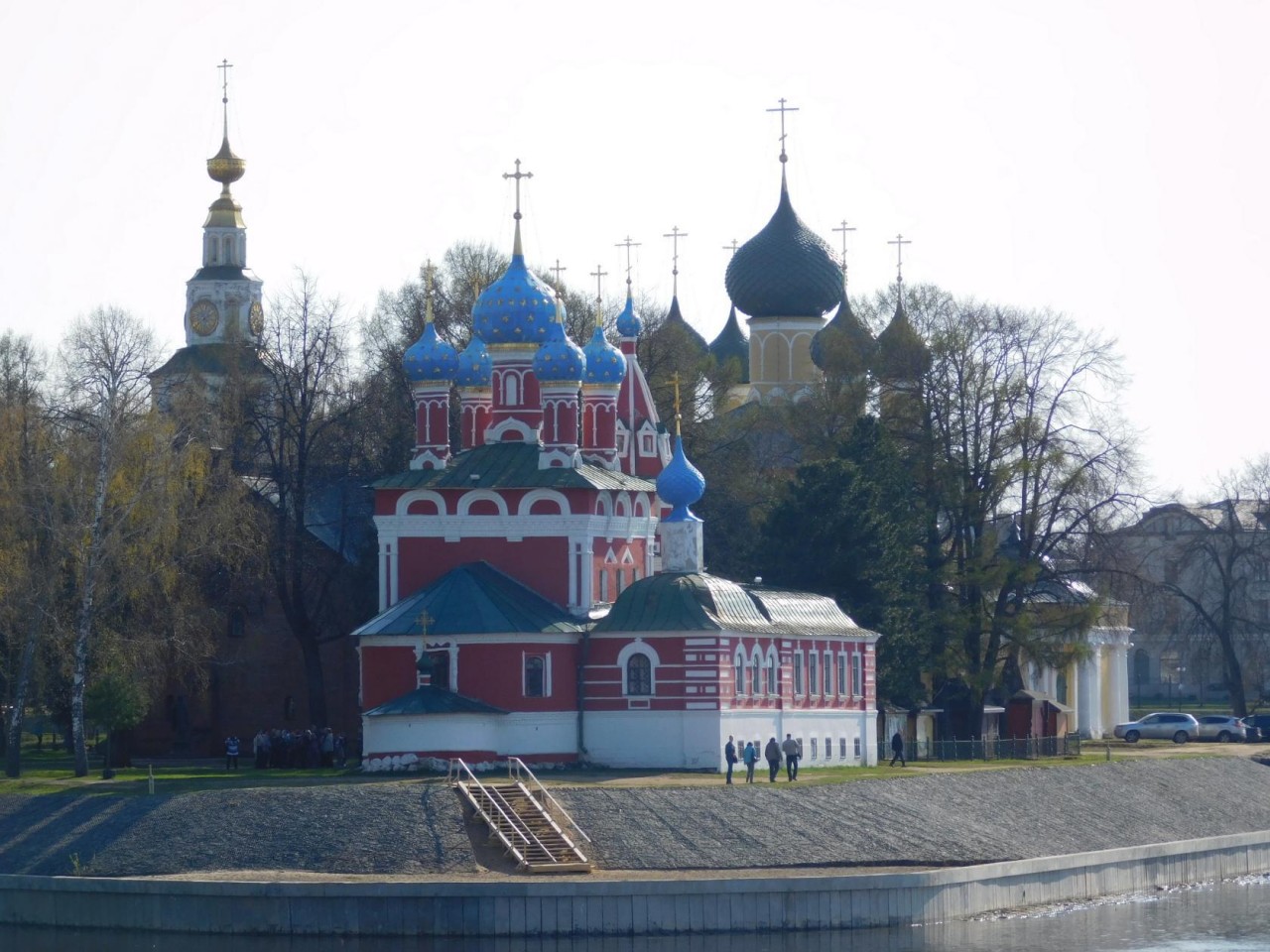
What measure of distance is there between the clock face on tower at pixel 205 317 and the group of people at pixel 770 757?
39.4 meters

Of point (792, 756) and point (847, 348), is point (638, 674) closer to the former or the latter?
point (792, 756)

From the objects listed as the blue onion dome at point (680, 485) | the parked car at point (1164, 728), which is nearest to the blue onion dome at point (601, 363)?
the blue onion dome at point (680, 485)

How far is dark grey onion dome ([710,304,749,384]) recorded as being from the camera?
9012 cm

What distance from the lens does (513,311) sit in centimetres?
5688

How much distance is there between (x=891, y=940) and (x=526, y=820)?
664cm

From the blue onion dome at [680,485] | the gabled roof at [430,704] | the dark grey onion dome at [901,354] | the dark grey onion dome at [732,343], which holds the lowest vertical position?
the gabled roof at [430,704]

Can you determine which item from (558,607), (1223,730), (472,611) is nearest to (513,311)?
(558,607)

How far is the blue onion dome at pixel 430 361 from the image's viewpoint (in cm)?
5616

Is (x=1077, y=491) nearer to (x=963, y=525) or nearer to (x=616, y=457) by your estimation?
(x=963, y=525)

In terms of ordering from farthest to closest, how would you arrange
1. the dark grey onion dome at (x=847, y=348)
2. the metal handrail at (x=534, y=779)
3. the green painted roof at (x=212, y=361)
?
the dark grey onion dome at (x=847, y=348) < the green painted roof at (x=212, y=361) < the metal handrail at (x=534, y=779)

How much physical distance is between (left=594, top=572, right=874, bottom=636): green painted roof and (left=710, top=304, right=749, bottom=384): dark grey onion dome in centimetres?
3458

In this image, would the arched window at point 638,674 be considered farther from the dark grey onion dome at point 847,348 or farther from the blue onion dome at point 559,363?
the dark grey onion dome at point 847,348

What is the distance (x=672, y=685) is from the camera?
51875mm

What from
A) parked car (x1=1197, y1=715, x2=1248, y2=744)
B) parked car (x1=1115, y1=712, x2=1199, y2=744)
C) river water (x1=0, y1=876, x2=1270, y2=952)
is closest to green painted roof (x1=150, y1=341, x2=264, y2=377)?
river water (x1=0, y1=876, x2=1270, y2=952)
